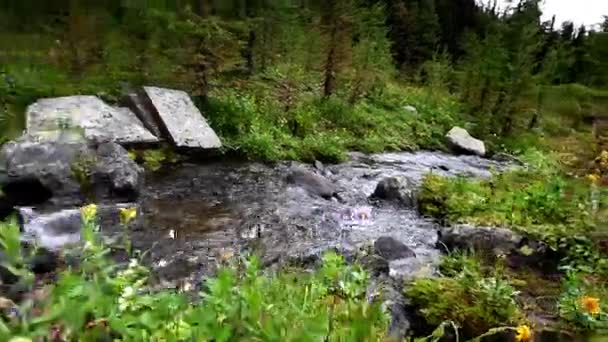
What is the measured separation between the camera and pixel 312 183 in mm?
9445

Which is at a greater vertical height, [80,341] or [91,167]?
[80,341]

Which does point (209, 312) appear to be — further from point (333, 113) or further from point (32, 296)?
point (333, 113)

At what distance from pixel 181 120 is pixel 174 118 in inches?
5.2

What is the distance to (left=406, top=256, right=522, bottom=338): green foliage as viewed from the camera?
3.97 m

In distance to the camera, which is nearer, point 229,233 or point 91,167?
point 229,233

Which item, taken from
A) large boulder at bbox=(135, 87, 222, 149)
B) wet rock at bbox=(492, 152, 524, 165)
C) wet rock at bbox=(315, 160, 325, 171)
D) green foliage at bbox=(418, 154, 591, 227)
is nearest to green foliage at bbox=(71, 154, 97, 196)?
large boulder at bbox=(135, 87, 222, 149)

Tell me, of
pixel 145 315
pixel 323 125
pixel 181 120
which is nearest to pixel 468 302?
pixel 145 315

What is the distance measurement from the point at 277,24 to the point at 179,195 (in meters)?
8.95

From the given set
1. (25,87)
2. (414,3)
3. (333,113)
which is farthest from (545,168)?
(414,3)

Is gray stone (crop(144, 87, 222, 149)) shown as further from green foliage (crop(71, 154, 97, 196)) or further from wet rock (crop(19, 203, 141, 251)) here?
wet rock (crop(19, 203, 141, 251))

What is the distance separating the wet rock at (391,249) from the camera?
20.3 ft

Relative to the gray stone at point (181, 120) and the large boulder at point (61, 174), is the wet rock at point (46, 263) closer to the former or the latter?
the large boulder at point (61, 174)

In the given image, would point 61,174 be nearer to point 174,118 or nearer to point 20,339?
point 174,118

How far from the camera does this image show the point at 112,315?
152 centimetres
